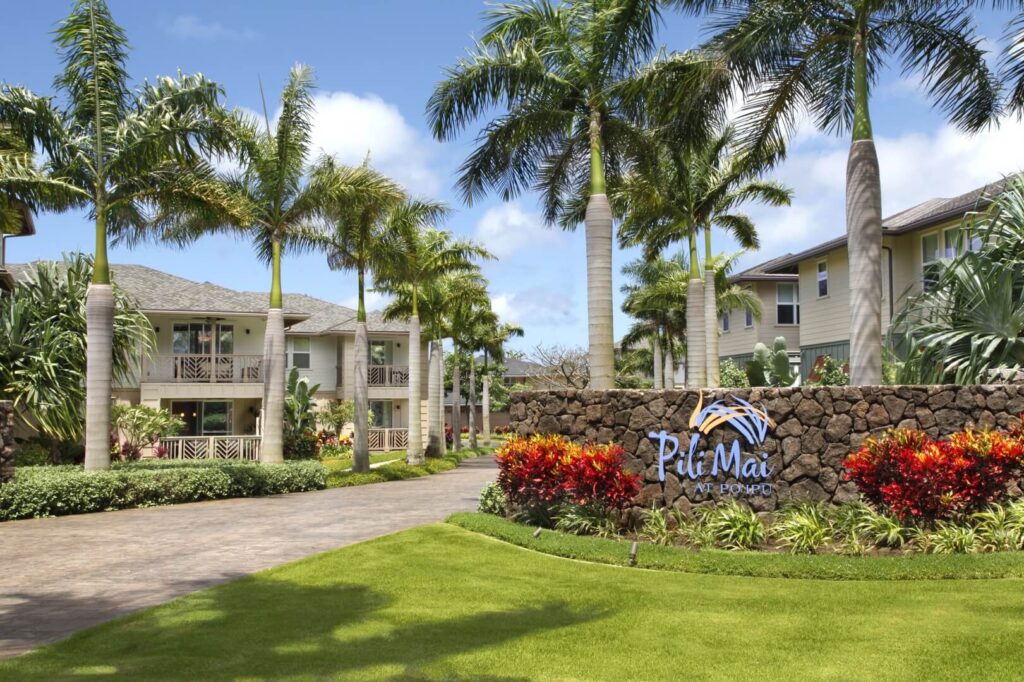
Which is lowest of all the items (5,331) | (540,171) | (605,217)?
(5,331)

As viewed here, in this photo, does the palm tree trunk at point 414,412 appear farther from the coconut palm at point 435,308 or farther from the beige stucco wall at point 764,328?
the beige stucco wall at point 764,328

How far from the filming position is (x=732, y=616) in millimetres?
8812

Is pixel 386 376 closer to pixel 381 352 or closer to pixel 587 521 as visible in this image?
pixel 381 352

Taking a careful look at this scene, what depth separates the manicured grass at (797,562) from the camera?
33.4 feet

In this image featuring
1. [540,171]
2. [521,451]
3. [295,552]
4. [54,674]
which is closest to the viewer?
[54,674]

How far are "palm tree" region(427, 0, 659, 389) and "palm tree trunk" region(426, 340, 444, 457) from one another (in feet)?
60.4

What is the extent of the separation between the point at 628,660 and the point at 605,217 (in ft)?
36.6

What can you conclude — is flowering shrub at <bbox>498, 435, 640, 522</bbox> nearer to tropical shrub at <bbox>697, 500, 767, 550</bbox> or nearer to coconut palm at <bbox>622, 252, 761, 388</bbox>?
tropical shrub at <bbox>697, 500, 767, 550</bbox>

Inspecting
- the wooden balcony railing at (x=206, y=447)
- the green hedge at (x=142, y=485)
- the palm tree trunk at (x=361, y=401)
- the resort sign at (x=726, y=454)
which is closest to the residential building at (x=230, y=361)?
the wooden balcony railing at (x=206, y=447)

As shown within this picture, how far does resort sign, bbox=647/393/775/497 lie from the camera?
12891 millimetres

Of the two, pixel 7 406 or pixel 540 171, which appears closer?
pixel 7 406

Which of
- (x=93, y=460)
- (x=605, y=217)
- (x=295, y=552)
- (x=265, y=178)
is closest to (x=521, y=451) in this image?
(x=295, y=552)

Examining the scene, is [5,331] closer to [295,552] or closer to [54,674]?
[295,552]

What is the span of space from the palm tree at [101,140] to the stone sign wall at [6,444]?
1.44 metres
